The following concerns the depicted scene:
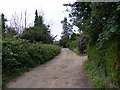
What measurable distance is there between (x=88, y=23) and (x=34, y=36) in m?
11.1

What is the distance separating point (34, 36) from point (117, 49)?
42.7 ft

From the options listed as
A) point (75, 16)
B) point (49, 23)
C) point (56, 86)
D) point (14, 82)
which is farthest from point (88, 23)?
point (49, 23)

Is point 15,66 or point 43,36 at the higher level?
point 43,36

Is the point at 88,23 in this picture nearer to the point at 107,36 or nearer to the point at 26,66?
the point at 107,36

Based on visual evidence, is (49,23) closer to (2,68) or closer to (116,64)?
(2,68)

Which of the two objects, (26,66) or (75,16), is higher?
(75,16)

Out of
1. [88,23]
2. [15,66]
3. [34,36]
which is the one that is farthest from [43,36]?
[88,23]

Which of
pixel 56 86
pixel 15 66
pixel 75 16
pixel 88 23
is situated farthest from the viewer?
pixel 75 16

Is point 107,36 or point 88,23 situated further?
point 88,23

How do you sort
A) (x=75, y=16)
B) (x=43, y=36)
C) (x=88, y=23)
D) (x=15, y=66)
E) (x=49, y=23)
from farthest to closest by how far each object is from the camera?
1. (x=49, y=23)
2. (x=43, y=36)
3. (x=75, y=16)
4. (x=15, y=66)
5. (x=88, y=23)

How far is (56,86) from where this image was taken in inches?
194

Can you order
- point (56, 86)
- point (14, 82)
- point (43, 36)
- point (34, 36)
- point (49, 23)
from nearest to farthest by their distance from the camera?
1. point (56, 86)
2. point (14, 82)
3. point (34, 36)
4. point (43, 36)
5. point (49, 23)

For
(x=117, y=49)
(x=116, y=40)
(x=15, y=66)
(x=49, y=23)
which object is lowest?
(x=15, y=66)

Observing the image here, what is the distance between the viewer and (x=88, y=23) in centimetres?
583
